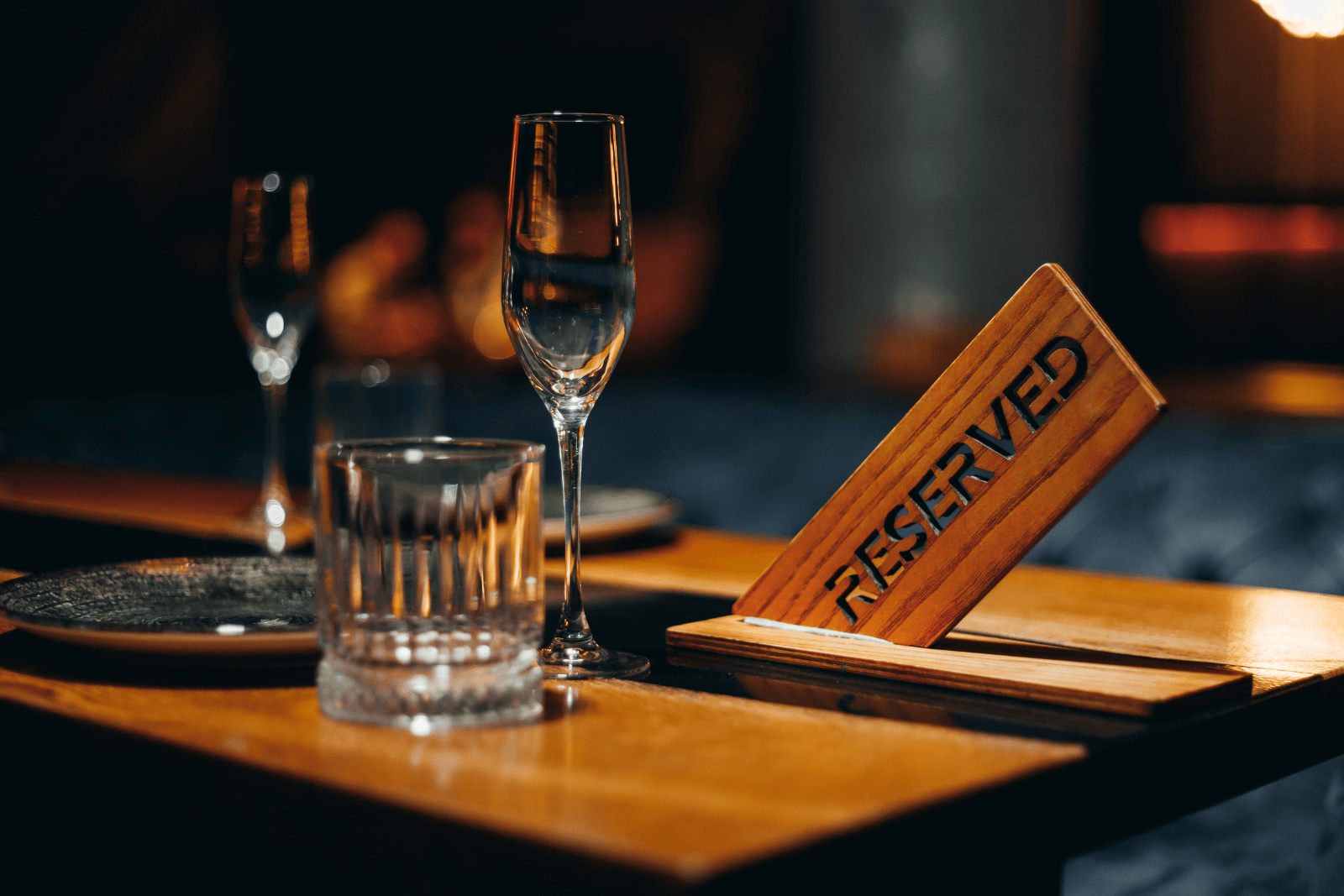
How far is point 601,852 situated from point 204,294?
3111 mm

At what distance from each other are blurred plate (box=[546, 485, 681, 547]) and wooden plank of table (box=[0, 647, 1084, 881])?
457 millimetres

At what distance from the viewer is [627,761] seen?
0.53m

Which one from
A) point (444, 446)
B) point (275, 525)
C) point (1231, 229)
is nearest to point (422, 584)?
point (444, 446)

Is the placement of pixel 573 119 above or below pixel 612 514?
above

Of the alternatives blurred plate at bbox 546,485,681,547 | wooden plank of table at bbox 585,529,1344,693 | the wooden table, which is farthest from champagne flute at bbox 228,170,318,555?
the wooden table

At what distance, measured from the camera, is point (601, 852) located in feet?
1.37

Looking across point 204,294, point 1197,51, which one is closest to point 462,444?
point 204,294

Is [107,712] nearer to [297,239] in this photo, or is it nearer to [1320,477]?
[297,239]

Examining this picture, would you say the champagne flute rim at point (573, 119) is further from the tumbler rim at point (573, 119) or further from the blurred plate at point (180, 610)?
the blurred plate at point (180, 610)

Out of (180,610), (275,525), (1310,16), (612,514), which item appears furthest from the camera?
(1310,16)

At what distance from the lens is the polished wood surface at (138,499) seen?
4.23 feet

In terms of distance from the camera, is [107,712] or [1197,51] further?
[1197,51]

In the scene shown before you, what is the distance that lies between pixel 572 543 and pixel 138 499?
35.8 inches

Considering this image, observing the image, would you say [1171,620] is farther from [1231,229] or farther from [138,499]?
[1231,229]
